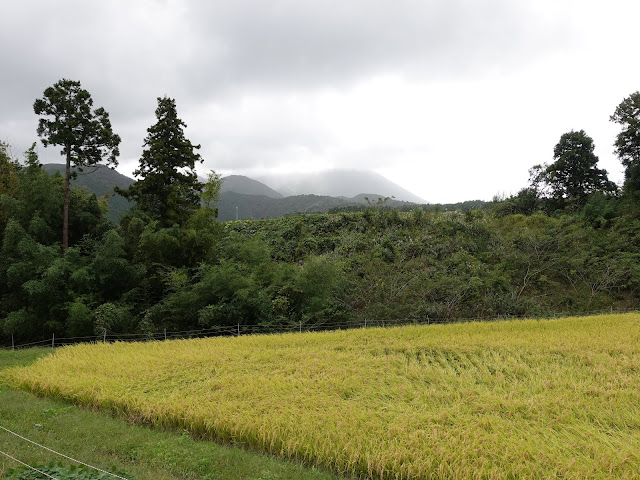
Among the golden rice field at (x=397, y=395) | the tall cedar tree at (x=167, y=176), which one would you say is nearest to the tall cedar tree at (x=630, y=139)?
the golden rice field at (x=397, y=395)

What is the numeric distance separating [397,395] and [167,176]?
16.5 meters

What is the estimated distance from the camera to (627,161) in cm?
2527

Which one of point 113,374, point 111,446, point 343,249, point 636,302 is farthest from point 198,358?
point 636,302

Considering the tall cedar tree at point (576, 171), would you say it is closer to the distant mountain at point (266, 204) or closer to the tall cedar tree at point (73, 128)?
the tall cedar tree at point (73, 128)

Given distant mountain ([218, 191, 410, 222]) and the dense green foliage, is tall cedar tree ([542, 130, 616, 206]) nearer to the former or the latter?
the dense green foliage

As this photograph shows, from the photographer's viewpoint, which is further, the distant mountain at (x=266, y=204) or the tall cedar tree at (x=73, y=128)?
the distant mountain at (x=266, y=204)

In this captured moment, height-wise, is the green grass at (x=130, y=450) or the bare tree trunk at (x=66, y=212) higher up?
the bare tree trunk at (x=66, y=212)

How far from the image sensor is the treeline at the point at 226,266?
591 inches

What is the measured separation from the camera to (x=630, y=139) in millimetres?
25000

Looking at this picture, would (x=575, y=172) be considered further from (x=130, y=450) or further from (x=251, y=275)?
(x=130, y=450)

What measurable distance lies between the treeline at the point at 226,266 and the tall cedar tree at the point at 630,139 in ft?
0.48

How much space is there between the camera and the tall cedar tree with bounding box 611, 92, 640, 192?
24.4m

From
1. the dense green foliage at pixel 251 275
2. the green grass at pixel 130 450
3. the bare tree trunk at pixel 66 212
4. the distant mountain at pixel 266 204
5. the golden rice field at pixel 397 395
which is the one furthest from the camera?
the distant mountain at pixel 266 204

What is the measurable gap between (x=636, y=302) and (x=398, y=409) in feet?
70.7
